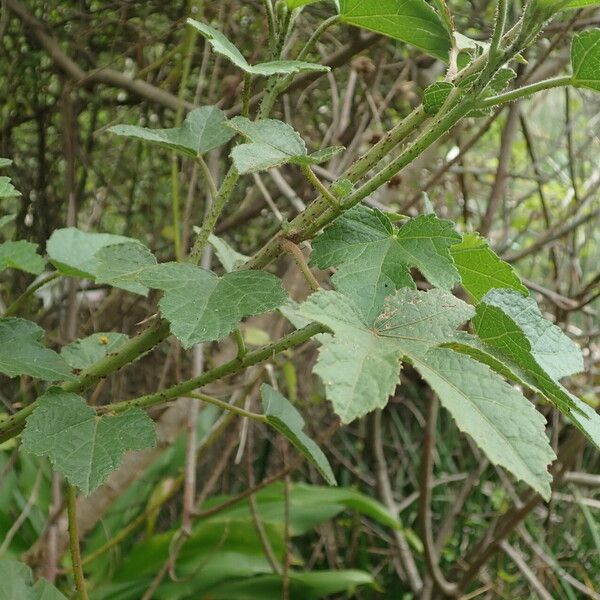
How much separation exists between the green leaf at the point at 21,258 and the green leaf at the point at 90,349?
0.23ft

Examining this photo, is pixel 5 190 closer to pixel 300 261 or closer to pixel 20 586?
pixel 300 261

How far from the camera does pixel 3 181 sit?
434mm

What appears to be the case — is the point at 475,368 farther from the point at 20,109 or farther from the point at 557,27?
the point at 20,109

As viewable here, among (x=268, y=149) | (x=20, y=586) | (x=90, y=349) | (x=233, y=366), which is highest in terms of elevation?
(x=268, y=149)

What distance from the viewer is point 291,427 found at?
19.2 inches

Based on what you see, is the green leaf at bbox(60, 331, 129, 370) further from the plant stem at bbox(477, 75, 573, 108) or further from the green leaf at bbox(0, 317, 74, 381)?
the plant stem at bbox(477, 75, 573, 108)

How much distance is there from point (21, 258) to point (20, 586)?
255 mm

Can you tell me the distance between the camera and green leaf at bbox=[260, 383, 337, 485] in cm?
45

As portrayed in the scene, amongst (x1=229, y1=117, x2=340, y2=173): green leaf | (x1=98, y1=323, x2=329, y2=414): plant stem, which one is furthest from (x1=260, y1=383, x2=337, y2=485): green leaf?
(x1=229, y1=117, x2=340, y2=173): green leaf

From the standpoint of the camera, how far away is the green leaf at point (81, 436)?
0.41 meters

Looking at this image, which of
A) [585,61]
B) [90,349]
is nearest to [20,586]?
[90,349]

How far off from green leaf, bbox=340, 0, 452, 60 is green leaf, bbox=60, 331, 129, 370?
29 cm

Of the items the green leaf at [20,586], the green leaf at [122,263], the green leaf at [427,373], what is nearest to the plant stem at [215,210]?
the green leaf at [122,263]

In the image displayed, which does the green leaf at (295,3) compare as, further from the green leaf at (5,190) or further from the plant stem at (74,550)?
the plant stem at (74,550)
